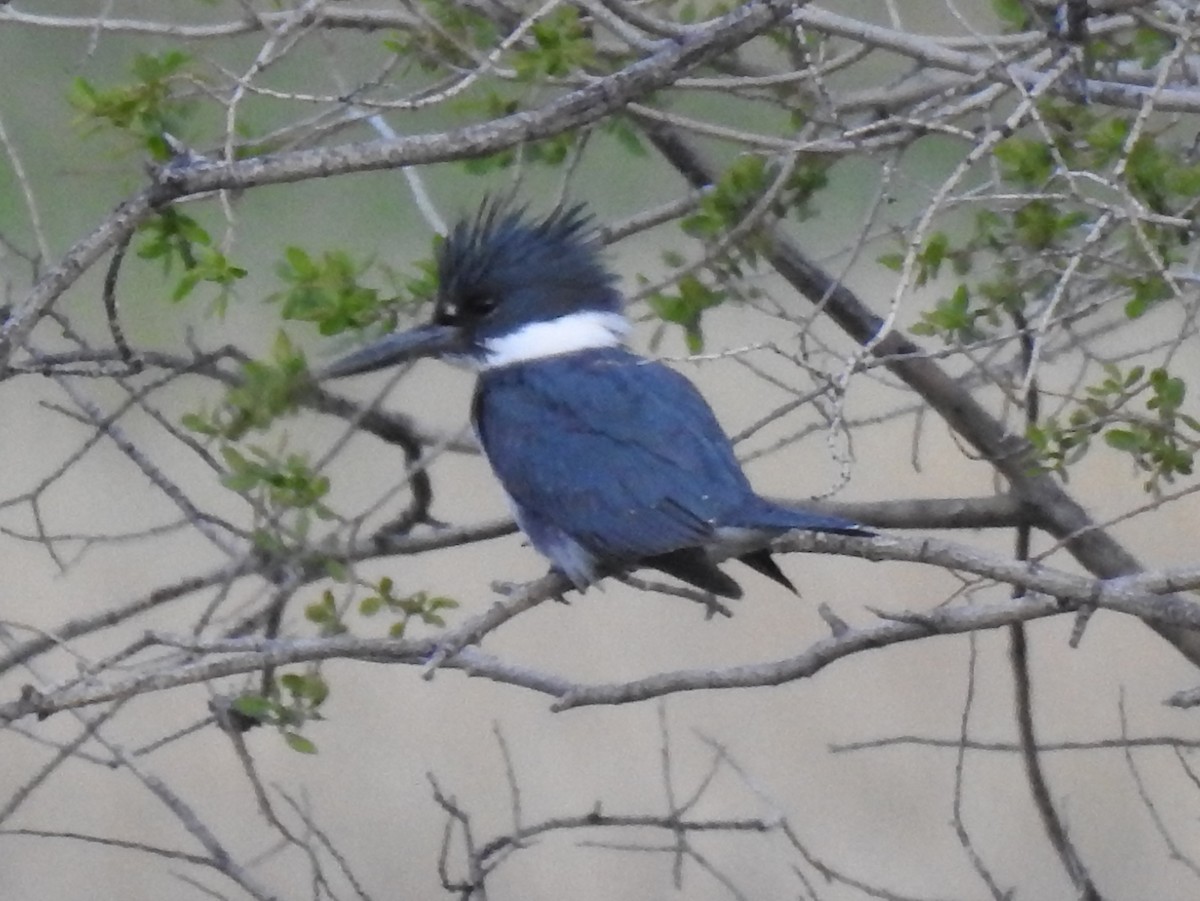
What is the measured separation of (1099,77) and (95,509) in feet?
8.27

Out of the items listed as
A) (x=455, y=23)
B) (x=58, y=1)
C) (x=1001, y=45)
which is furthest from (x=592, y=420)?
(x=58, y=1)

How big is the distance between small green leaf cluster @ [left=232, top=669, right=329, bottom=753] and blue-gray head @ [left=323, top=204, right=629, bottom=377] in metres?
0.60

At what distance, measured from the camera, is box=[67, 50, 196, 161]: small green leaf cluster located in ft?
5.94

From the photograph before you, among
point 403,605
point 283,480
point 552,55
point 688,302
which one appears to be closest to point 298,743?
point 403,605

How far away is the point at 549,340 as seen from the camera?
2510 millimetres

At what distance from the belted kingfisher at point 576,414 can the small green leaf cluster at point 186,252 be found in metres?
0.21

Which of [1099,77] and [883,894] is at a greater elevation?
[1099,77]

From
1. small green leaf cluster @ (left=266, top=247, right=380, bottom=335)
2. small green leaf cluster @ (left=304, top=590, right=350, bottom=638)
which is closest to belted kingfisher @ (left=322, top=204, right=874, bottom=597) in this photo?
small green leaf cluster @ (left=266, top=247, right=380, bottom=335)

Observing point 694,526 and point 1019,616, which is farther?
point 694,526

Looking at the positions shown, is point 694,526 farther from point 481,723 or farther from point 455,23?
point 481,723

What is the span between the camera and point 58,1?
6469 millimetres

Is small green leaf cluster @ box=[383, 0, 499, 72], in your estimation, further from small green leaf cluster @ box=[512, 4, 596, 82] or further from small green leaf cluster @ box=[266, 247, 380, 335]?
small green leaf cluster @ box=[266, 247, 380, 335]

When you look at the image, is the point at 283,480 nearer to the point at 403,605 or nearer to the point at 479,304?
the point at 403,605

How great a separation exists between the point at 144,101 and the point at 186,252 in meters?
0.15
